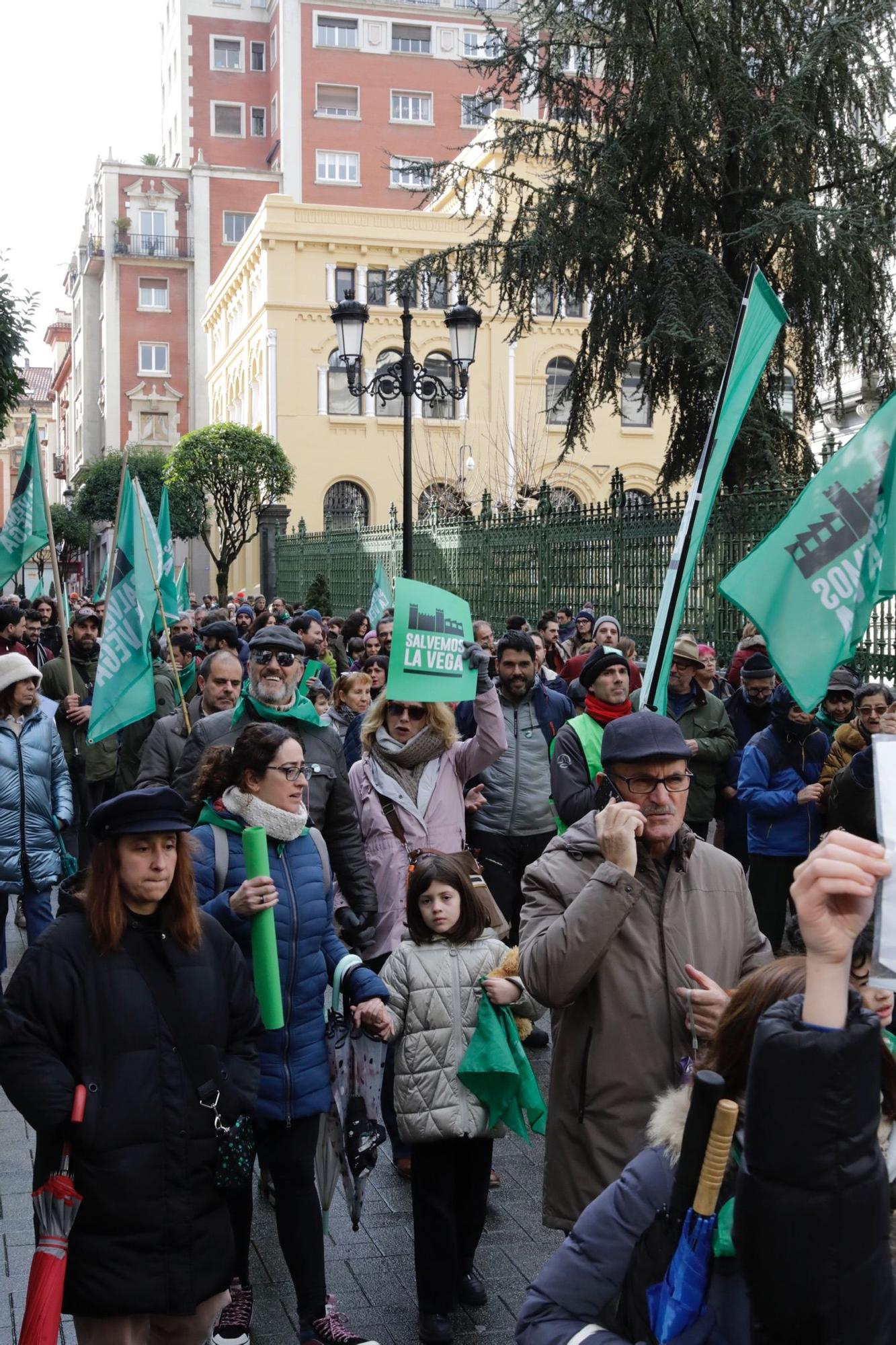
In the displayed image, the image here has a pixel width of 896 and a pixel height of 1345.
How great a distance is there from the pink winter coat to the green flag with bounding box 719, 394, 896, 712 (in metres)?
1.74

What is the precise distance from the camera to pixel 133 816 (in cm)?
354

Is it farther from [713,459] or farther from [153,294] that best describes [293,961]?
[153,294]

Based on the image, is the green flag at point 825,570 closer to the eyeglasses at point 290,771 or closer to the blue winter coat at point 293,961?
the eyeglasses at point 290,771

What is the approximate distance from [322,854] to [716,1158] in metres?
2.82

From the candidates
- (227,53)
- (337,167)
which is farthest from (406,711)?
(227,53)

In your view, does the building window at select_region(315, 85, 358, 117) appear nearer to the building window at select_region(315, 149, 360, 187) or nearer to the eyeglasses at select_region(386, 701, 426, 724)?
the building window at select_region(315, 149, 360, 187)

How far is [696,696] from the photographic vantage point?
880cm

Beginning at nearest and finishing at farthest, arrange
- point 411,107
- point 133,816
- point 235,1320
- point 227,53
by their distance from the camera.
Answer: point 133,816 → point 235,1320 → point 411,107 → point 227,53

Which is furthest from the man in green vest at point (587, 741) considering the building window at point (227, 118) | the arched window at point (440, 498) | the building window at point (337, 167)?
the building window at point (227, 118)

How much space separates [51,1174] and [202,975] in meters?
0.57

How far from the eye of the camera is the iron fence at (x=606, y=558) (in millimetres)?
13219

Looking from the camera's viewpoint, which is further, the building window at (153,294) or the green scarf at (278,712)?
the building window at (153,294)

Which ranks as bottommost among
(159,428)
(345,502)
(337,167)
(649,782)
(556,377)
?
(649,782)

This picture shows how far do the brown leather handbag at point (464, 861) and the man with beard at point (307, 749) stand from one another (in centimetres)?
24
